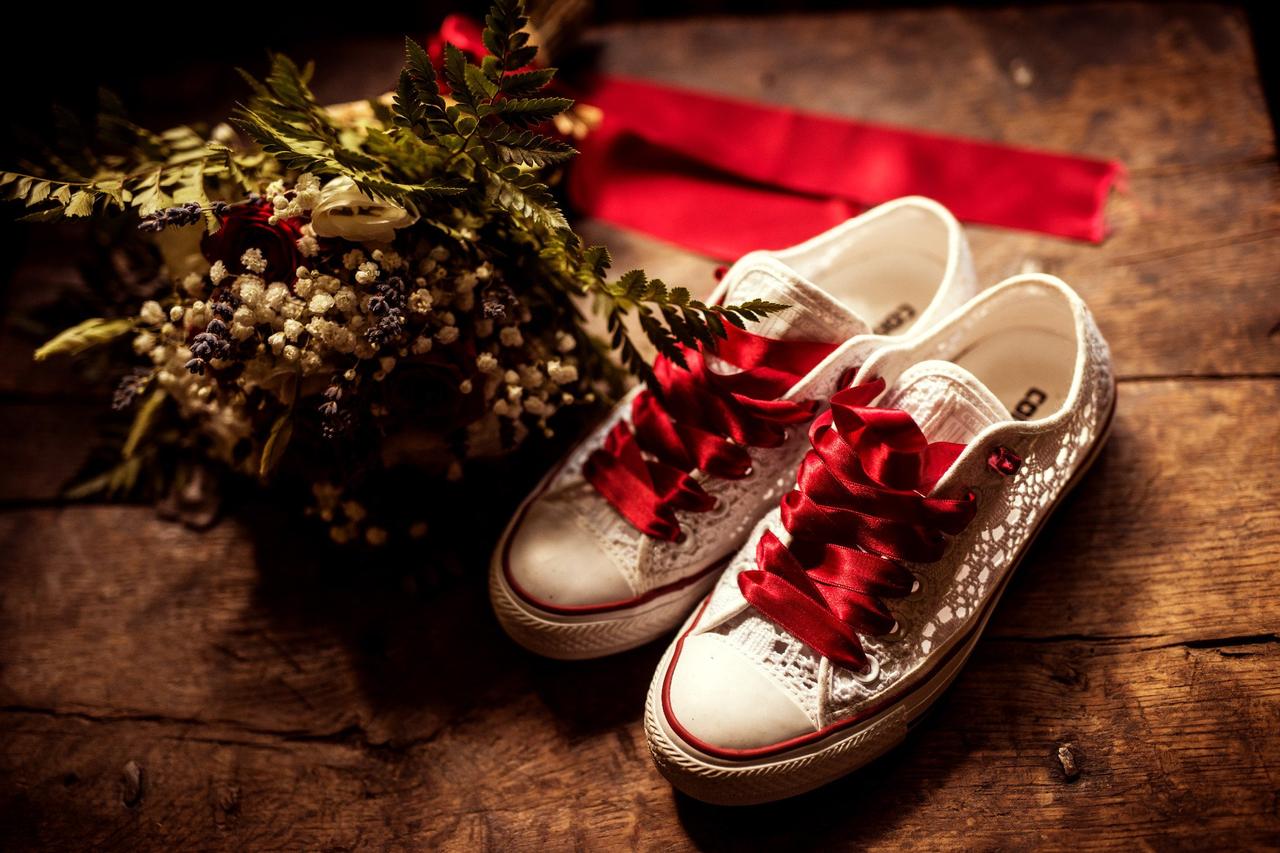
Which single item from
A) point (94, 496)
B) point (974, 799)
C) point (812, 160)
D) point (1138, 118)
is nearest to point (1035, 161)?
point (1138, 118)

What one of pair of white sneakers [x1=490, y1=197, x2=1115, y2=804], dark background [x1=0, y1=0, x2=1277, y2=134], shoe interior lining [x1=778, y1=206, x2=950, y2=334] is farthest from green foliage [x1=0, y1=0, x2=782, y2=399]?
dark background [x1=0, y1=0, x2=1277, y2=134]

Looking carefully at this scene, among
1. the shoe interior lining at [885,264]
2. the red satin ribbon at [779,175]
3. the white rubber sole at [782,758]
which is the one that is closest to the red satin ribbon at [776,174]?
the red satin ribbon at [779,175]

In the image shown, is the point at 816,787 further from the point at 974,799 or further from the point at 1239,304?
the point at 1239,304

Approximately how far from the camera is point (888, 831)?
91 cm

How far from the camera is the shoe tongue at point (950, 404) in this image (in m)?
0.91

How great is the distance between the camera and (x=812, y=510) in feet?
3.01

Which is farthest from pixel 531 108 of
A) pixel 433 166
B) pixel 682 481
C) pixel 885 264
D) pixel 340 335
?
pixel 885 264

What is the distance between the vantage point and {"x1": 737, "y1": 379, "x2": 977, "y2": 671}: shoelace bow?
0.88m

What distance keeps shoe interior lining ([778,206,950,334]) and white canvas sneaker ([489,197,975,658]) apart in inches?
1.1

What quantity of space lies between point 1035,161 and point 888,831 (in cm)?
100

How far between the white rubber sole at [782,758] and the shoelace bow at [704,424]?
192 millimetres

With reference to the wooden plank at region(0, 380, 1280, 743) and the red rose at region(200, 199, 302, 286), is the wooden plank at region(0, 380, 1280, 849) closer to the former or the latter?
the wooden plank at region(0, 380, 1280, 743)

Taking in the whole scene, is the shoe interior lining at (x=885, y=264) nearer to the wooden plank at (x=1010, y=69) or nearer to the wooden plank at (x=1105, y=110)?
the wooden plank at (x=1105, y=110)

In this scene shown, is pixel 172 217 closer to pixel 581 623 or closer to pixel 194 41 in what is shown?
pixel 581 623
